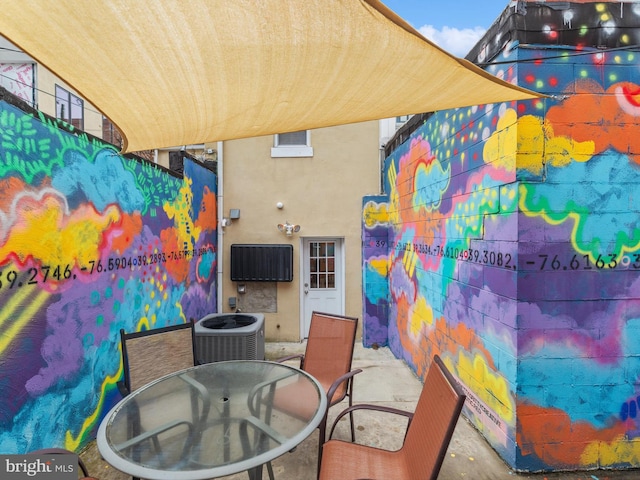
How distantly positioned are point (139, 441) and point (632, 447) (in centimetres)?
331

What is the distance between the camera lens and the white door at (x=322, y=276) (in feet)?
19.9

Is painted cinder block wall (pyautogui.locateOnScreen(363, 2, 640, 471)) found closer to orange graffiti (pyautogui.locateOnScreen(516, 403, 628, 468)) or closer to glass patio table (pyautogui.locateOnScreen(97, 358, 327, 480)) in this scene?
orange graffiti (pyautogui.locateOnScreen(516, 403, 628, 468))

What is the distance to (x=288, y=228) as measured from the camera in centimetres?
582

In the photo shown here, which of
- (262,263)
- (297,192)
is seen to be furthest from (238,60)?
(262,263)

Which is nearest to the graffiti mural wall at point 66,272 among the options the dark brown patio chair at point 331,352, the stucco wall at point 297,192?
the dark brown patio chair at point 331,352

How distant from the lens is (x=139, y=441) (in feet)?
5.50

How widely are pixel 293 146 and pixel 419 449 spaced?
5110 millimetres

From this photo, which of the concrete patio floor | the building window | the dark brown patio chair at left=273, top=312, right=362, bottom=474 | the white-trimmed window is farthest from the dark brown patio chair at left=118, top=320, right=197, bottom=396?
the building window

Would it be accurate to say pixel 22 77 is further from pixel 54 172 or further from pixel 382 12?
pixel 382 12

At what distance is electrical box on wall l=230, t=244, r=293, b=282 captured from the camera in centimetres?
579

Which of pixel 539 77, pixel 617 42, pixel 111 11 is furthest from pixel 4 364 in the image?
pixel 617 42

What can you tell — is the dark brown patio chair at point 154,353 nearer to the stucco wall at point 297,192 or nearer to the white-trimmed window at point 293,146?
the stucco wall at point 297,192

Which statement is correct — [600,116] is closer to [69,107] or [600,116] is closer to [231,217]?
[231,217]

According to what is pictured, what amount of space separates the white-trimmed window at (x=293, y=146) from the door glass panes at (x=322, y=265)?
1636 millimetres
